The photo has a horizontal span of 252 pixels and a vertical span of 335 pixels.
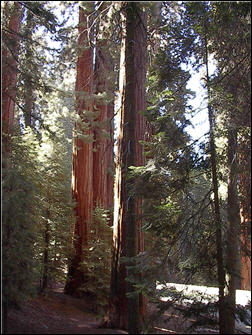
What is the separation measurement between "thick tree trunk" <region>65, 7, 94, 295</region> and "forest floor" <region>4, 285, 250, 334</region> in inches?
38.2

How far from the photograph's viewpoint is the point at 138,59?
8.73m

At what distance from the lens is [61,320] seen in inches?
317

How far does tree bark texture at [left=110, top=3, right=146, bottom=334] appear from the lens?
25.1 ft

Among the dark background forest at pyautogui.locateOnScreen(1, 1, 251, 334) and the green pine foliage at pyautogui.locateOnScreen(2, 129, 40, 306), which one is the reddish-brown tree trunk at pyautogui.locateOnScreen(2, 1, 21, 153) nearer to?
the dark background forest at pyautogui.locateOnScreen(1, 1, 251, 334)

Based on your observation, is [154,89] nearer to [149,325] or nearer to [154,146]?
[154,146]

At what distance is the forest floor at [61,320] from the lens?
6777 mm

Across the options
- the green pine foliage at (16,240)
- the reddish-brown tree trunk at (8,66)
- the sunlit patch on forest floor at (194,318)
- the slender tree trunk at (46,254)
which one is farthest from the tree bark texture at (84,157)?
the green pine foliage at (16,240)

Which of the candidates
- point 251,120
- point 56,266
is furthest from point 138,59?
point 56,266

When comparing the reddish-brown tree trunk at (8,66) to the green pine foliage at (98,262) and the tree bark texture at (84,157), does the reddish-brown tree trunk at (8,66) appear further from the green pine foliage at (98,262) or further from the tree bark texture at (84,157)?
the green pine foliage at (98,262)

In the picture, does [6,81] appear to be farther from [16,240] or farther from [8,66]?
[16,240]

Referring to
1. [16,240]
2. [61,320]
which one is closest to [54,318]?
[61,320]

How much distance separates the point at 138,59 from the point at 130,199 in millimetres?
3449

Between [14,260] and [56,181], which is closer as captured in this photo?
[14,260]

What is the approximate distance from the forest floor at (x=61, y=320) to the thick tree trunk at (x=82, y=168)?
970mm
